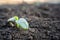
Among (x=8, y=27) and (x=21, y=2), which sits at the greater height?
(x=21, y=2)

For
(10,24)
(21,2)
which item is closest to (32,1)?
(21,2)

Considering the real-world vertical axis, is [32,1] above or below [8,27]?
above

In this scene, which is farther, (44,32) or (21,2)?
(21,2)

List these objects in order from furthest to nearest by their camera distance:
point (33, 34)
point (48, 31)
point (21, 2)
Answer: point (21, 2) → point (48, 31) → point (33, 34)

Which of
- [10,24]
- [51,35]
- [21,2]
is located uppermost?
[21,2]

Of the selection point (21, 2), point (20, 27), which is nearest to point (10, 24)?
point (20, 27)

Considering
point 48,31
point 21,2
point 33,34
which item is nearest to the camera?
point 33,34

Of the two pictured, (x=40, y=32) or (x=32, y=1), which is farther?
(x=32, y=1)

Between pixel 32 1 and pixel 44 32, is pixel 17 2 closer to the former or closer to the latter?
pixel 32 1

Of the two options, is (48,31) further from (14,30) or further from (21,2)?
(21,2)
